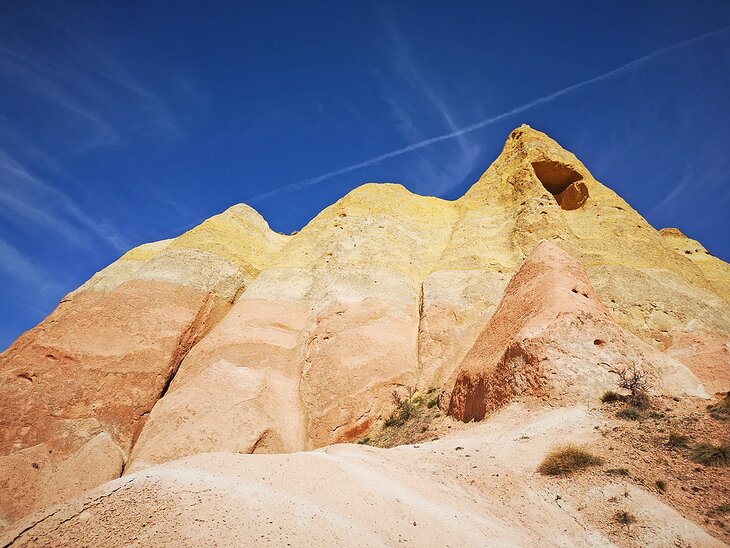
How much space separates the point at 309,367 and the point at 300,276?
22.0 ft

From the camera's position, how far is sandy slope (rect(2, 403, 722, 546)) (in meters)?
4.04

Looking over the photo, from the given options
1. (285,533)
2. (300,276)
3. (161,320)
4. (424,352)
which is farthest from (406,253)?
(285,533)

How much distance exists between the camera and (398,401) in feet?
53.7

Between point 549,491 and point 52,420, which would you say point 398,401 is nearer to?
point 549,491

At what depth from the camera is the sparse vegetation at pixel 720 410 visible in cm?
845

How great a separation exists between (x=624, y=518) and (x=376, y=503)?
3.99 metres

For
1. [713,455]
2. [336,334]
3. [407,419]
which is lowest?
[713,455]

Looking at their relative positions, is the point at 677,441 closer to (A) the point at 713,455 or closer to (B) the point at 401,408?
(A) the point at 713,455

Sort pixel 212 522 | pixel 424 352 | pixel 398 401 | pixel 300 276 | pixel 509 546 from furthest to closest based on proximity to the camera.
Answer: pixel 300 276, pixel 424 352, pixel 398 401, pixel 509 546, pixel 212 522

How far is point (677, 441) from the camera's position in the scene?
794cm

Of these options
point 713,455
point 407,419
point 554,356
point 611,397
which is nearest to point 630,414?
point 611,397

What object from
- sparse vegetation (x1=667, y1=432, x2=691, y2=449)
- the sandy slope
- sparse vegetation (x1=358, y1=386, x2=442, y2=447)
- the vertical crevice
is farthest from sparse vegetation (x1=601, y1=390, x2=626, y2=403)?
the vertical crevice

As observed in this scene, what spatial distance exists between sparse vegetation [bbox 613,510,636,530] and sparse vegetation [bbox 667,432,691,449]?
1998mm

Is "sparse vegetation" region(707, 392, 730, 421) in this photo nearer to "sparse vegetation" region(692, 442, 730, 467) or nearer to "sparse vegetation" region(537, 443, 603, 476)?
"sparse vegetation" region(692, 442, 730, 467)
